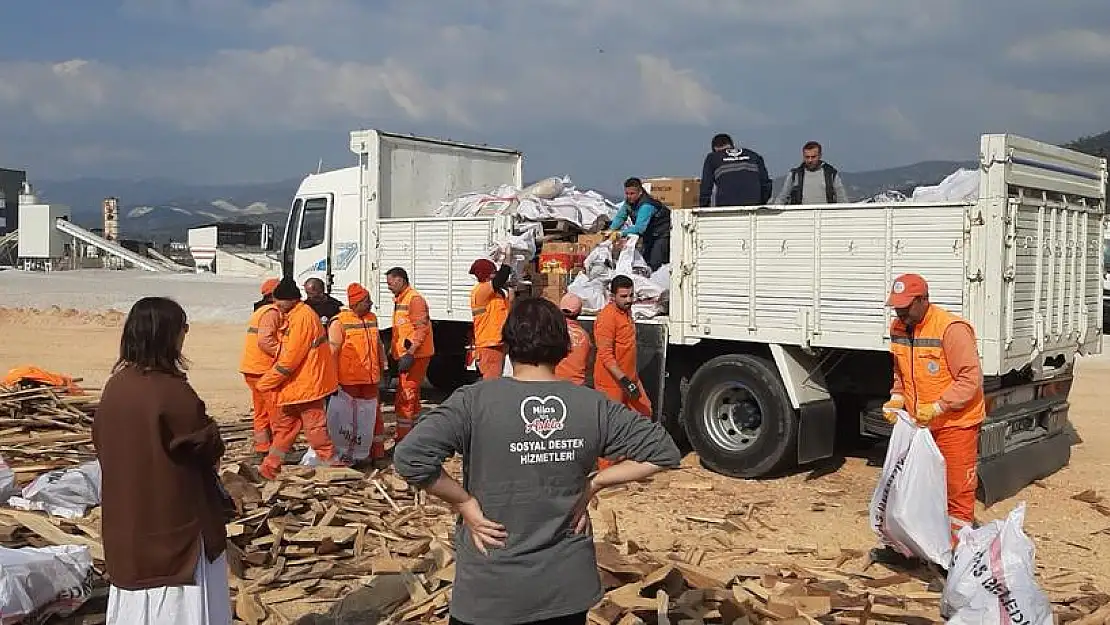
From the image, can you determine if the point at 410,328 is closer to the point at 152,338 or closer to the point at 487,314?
the point at 487,314

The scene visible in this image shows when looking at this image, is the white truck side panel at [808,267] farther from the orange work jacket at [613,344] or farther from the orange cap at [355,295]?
the orange cap at [355,295]

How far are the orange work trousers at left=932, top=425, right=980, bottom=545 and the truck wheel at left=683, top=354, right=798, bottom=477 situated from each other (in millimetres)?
2363

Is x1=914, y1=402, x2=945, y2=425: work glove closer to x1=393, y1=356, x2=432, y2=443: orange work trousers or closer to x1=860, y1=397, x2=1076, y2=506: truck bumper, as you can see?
x1=860, y1=397, x2=1076, y2=506: truck bumper

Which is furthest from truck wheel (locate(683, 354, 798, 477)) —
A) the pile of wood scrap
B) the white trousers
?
the white trousers

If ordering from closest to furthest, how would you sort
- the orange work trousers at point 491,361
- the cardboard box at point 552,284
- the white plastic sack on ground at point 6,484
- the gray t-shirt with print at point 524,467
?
1. the gray t-shirt with print at point 524,467
2. the white plastic sack on ground at point 6,484
3. the orange work trousers at point 491,361
4. the cardboard box at point 552,284

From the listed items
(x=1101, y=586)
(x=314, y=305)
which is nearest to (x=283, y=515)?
(x=314, y=305)

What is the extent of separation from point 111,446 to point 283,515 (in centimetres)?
321

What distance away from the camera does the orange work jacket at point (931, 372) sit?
5.79 m

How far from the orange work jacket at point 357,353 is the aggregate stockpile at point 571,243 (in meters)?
1.93

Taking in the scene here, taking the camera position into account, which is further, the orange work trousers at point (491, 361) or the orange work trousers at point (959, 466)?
the orange work trousers at point (491, 361)

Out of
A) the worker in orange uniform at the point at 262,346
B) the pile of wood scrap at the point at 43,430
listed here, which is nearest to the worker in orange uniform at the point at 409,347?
the worker in orange uniform at the point at 262,346

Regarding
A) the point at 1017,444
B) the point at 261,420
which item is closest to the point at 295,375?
the point at 261,420

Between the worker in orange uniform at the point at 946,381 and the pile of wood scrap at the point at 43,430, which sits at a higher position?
the worker in orange uniform at the point at 946,381

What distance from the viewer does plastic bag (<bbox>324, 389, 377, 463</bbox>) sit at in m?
8.54
